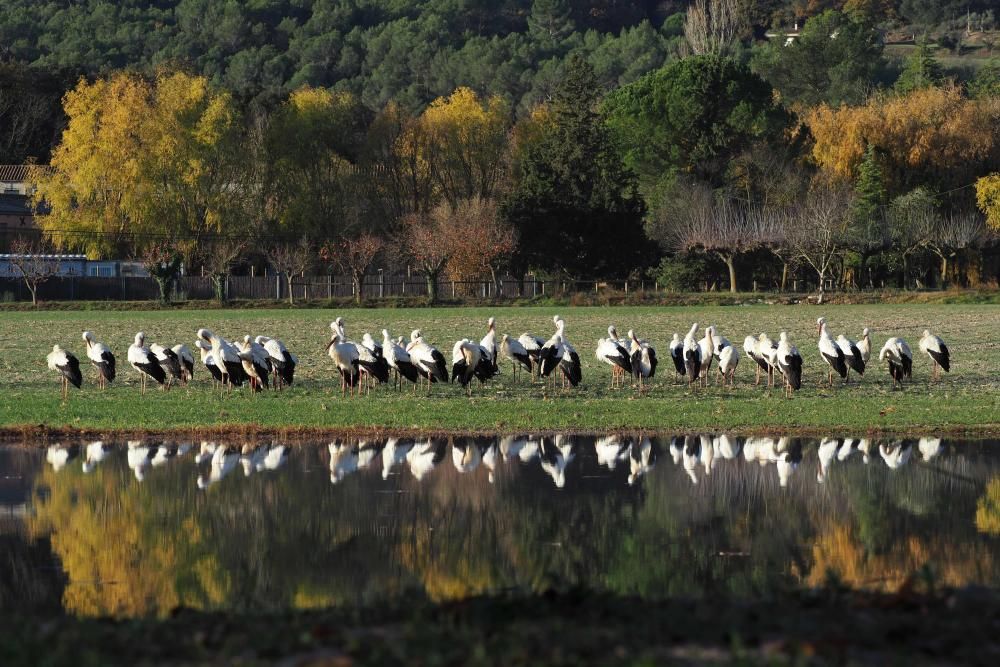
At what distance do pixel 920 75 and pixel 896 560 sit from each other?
387 ft

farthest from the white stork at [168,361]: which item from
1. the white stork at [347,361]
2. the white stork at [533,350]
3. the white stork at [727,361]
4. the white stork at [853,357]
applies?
the white stork at [853,357]

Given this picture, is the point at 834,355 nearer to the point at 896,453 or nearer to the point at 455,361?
the point at 455,361

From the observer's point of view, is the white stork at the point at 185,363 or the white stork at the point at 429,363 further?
the white stork at the point at 185,363

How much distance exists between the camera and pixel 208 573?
11969 millimetres

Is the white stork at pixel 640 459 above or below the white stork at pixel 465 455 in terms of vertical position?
below

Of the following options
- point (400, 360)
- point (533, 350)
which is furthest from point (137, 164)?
point (400, 360)

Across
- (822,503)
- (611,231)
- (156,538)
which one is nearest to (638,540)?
(822,503)

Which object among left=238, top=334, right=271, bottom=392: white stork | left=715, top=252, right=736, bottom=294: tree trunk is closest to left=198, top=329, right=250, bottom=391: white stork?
left=238, top=334, right=271, bottom=392: white stork

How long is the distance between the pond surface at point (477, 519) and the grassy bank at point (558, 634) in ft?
3.36

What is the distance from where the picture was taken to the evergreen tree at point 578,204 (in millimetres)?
85500

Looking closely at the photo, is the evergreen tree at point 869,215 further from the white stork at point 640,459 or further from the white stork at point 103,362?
the white stork at point 640,459

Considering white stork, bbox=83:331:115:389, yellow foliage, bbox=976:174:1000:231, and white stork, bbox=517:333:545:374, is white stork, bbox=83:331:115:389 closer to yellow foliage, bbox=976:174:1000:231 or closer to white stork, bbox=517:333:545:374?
white stork, bbox=517:333:545:374

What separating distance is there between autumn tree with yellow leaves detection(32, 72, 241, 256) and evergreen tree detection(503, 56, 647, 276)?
18.0 m

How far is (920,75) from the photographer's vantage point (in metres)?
124
